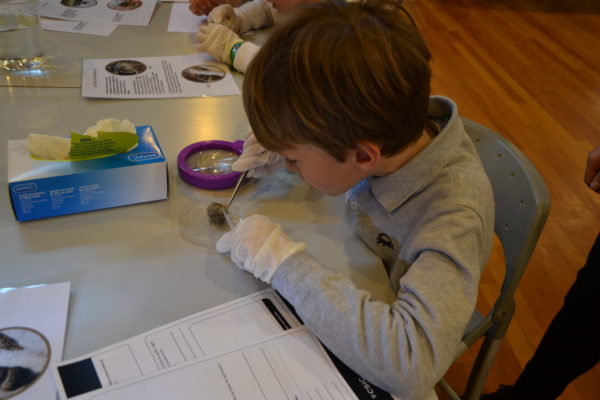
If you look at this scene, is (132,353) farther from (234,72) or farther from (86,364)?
(234,72)

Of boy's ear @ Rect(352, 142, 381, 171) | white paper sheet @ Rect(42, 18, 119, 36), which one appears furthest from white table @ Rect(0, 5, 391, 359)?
white paper sheet @ Rect(42, 18, 119, 36)

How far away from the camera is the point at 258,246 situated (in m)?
0.63

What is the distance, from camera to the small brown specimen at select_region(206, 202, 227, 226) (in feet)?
2.35

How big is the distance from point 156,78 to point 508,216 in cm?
73

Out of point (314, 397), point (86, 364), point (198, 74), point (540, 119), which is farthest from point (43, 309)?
point (540, 119)

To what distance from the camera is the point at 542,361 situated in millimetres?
1054

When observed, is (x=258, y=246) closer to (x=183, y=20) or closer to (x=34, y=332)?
(x=34, y=332)

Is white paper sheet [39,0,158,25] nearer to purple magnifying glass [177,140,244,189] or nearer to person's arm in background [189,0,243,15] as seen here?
person's arm in background [189,0,243,15]

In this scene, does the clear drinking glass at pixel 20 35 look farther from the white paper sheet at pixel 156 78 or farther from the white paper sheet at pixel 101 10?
the white paper sheet at pixel 101 10

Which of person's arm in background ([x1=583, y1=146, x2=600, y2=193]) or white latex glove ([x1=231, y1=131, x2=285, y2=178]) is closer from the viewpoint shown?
white latex glove ([x1=231, y1=131, x2=285, y2=178])

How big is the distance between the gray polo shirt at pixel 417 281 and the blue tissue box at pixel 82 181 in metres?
0.26

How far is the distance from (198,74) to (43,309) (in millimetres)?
650

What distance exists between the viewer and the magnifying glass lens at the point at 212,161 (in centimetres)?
80

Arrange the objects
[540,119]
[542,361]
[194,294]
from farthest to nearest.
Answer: [540,119]
[542,361]
[194,294]
